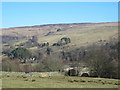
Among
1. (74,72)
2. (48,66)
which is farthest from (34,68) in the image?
(74,72)

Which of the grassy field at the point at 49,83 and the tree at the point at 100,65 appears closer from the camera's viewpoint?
the grassy field at the point at 49,83

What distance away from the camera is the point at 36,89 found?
65.2ft

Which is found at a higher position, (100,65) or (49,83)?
(100,65)

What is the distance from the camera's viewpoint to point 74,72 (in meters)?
58.9

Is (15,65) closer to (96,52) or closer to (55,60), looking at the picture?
(55,60)

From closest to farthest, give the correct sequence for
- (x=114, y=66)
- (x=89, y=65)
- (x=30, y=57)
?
(x=114, y=66), (x=89, y=65), (x=30, y=57)

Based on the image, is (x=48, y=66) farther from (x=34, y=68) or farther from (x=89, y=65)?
(x=89, y=65)

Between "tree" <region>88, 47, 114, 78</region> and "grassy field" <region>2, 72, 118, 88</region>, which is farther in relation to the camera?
"tree" <region>88, 47, 114, 78</region>

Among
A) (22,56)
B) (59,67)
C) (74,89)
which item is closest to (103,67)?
(59,67)

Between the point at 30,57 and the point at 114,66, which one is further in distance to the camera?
the point at 30,57

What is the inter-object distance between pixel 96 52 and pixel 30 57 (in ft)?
233

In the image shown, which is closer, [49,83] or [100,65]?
[49,83]

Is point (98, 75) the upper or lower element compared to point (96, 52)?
lower

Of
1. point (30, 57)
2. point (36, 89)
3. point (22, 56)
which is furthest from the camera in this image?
point (30, 57)
